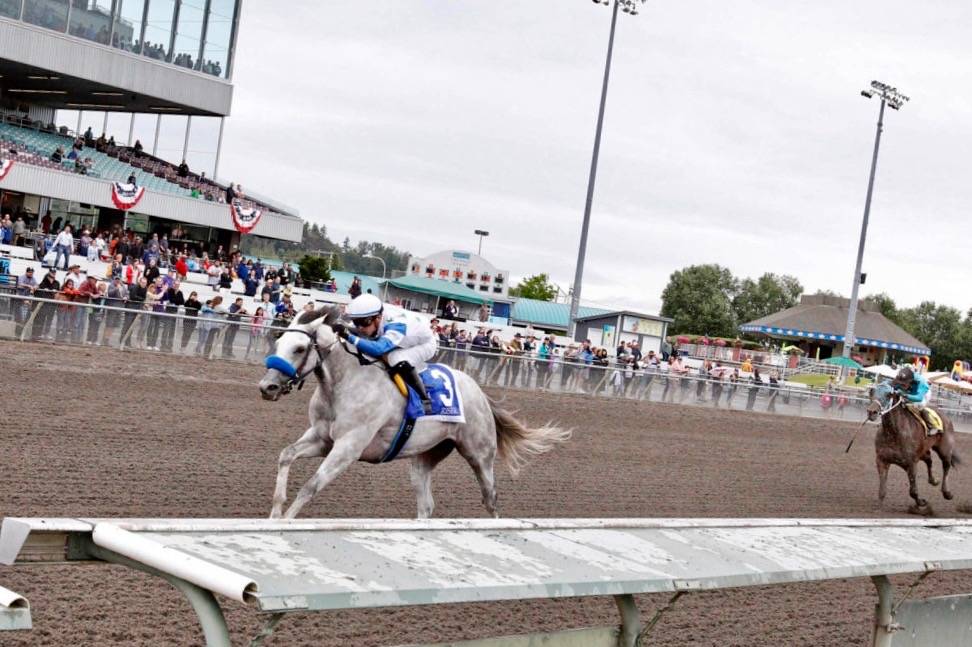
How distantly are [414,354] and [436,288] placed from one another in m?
30.8

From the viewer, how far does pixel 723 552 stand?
4168mm

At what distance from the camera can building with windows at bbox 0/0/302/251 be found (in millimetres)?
31812

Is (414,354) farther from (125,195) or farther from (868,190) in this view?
(868,190)

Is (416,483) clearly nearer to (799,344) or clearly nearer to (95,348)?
(95,348)

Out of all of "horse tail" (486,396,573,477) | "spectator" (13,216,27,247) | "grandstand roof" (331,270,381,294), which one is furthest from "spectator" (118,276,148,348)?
"grandstand roof" (331,270,381,294)

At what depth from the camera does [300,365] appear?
7758 mm

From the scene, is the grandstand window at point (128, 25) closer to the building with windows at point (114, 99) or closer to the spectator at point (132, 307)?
the building with windows at point (114, 99)

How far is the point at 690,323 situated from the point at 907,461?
91.0m

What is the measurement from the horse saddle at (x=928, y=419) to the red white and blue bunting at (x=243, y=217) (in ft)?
83.5

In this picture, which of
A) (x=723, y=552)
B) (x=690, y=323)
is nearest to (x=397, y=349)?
(x=723, y=552)

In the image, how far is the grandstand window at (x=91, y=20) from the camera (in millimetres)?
33500

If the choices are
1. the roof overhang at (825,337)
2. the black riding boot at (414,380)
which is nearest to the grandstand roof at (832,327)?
the roof overhang at (825,337)

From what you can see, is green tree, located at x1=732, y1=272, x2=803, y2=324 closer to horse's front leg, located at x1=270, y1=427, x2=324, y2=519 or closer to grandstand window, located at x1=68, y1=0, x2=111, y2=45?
grandstand window, located at x1=68, y1=0, x2=111, y2=45

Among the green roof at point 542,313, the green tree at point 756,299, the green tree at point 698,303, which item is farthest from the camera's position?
the green tree at point 756,299
